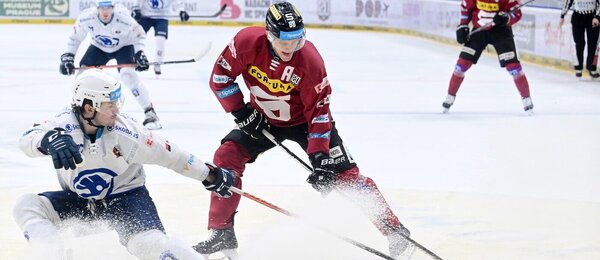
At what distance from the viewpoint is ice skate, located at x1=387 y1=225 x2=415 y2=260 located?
495 centimetres

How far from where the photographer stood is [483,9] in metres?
9.84

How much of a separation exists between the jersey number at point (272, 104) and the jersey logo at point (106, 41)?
4156 millimetres

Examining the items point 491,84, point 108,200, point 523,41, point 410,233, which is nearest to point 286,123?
point 410,233

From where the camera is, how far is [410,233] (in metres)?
5.31

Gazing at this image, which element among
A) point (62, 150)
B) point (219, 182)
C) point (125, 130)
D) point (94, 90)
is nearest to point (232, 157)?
point (219, 182)

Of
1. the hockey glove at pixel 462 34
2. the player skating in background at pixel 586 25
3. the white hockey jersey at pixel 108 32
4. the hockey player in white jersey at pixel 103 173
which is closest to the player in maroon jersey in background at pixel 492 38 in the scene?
the hockey glove at pixel 462 34

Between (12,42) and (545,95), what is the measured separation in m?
8.77

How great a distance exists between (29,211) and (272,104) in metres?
1.42

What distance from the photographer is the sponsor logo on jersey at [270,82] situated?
5.01m

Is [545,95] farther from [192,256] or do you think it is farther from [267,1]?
[267,1]

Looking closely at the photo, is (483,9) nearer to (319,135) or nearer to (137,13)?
(137,13)

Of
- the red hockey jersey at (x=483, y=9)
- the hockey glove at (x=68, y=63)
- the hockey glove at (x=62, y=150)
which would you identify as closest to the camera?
the hockey glove at (x=62, y=150)

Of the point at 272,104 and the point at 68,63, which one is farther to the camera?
the point at 68,63

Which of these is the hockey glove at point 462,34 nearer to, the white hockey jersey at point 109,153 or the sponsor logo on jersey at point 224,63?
the sponsor logo on jersey at point 224,63
